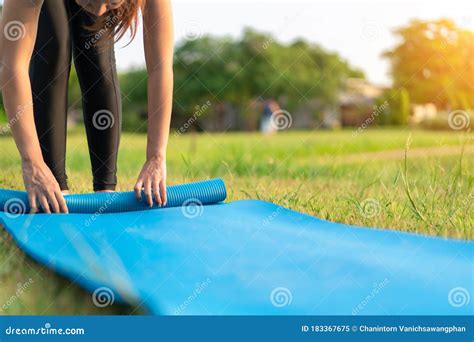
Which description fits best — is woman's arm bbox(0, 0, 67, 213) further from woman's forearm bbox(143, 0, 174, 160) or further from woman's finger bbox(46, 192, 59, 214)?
woman's forearm bbox(143, 0, 174, 160)

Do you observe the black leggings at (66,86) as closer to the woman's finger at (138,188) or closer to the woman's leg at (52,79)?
the woman's leg at (52,79)

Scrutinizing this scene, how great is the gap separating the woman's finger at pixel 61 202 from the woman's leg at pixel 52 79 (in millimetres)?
373

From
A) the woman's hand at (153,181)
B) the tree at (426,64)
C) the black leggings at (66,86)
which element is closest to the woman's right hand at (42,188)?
the woman's hand at (153,181)

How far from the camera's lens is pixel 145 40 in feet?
7.74

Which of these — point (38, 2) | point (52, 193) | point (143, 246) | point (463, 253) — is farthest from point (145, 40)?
point (463, 253)

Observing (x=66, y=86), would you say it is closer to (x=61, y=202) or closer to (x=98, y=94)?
(x=98, y=94)

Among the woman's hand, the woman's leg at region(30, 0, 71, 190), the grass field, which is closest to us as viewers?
the grass field

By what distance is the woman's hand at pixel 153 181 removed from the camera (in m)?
2.25

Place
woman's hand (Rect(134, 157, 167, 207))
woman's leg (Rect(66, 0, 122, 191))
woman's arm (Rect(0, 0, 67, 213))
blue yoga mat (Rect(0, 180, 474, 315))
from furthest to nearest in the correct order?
woman's leg (Rect(66, 0, 122, 191)) → woman's hand (Rect(134, 157, 167, 207)) → woman's arm (Rect(0, 0, 67, 213)) → blue yoga mat (Rect(0, 180, 474, 315))

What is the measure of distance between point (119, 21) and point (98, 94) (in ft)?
1.24

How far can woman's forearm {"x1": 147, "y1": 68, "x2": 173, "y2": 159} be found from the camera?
2.28m

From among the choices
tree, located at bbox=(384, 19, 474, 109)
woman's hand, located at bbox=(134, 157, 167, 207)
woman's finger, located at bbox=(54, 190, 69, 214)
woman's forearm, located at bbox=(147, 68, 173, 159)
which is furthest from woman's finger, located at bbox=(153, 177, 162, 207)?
tree, located at bbox=(384, 19, 474, 109)

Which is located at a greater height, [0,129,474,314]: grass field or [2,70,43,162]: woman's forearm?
[2,70,43,162]: woman's forearm

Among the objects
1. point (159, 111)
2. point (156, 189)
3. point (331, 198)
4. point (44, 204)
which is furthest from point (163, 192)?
point (331, 198)
